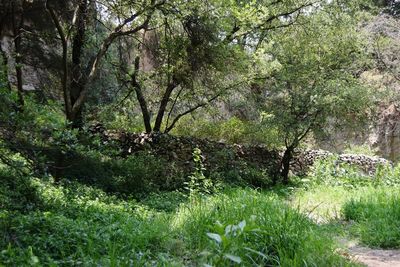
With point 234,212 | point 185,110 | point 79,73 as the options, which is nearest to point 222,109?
point 185,110

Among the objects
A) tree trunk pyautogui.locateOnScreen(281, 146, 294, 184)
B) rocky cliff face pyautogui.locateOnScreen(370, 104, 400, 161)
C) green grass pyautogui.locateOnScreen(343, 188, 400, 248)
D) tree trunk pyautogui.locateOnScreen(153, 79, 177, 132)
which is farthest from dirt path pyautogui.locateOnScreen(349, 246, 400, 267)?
rocky cliff face pyautogui.locateOnScreen(370, 104, 400, 161)

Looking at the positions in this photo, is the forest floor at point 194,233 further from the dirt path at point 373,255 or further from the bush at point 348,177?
the bush at point 348,177

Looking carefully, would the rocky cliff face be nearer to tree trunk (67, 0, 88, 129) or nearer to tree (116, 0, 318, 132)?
tree (116, 0, 318, 132)

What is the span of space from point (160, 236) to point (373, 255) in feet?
8.07

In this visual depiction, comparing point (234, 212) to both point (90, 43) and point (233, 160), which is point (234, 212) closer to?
point (90, 43)

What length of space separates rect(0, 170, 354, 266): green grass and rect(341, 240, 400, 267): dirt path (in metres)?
0.40

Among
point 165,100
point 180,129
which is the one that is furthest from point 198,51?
point 180,129

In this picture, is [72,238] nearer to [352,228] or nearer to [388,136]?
[352,228]

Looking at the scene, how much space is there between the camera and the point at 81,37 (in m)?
8.29

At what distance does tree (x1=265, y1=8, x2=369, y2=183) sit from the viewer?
10242mm

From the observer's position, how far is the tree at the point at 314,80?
10.2 m

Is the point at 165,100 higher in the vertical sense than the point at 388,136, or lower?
higher

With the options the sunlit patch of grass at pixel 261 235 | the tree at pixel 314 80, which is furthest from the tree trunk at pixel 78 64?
the tree at pixel 314 80

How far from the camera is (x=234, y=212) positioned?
15.0ft
